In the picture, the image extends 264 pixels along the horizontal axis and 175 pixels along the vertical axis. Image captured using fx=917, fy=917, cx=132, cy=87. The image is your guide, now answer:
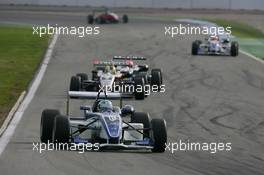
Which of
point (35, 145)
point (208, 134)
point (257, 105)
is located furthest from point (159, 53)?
point (35, 145)

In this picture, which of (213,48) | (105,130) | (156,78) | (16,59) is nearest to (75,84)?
(156,78)

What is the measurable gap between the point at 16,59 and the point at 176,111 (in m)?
15.8

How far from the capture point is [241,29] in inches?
2301

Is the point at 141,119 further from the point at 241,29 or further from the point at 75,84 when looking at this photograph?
the point at 241,29

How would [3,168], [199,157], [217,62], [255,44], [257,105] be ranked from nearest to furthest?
1. [3,168]
2. [199,157]
3. [257,105]
4. [217,62]
5. [255,44]

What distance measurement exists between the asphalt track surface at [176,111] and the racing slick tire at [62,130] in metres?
0.36

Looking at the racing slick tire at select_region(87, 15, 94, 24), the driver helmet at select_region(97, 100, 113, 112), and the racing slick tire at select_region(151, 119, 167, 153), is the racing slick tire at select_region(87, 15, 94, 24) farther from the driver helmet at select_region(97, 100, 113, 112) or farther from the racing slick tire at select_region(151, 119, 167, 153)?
the racing slick tire at select_region(151, 119, 167, 153)

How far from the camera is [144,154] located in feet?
50.0

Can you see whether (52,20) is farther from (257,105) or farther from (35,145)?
(35,145)

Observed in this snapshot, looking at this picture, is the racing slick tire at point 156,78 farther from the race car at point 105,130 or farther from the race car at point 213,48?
the race car at point 213,48

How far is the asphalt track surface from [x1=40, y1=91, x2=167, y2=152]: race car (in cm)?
26

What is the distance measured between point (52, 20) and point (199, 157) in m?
50.1

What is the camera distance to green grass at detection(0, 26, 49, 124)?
2469cm

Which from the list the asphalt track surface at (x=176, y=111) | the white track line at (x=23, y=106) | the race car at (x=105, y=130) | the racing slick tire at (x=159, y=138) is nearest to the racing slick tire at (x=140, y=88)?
the asphalt track surface at (x=176, y=111)
